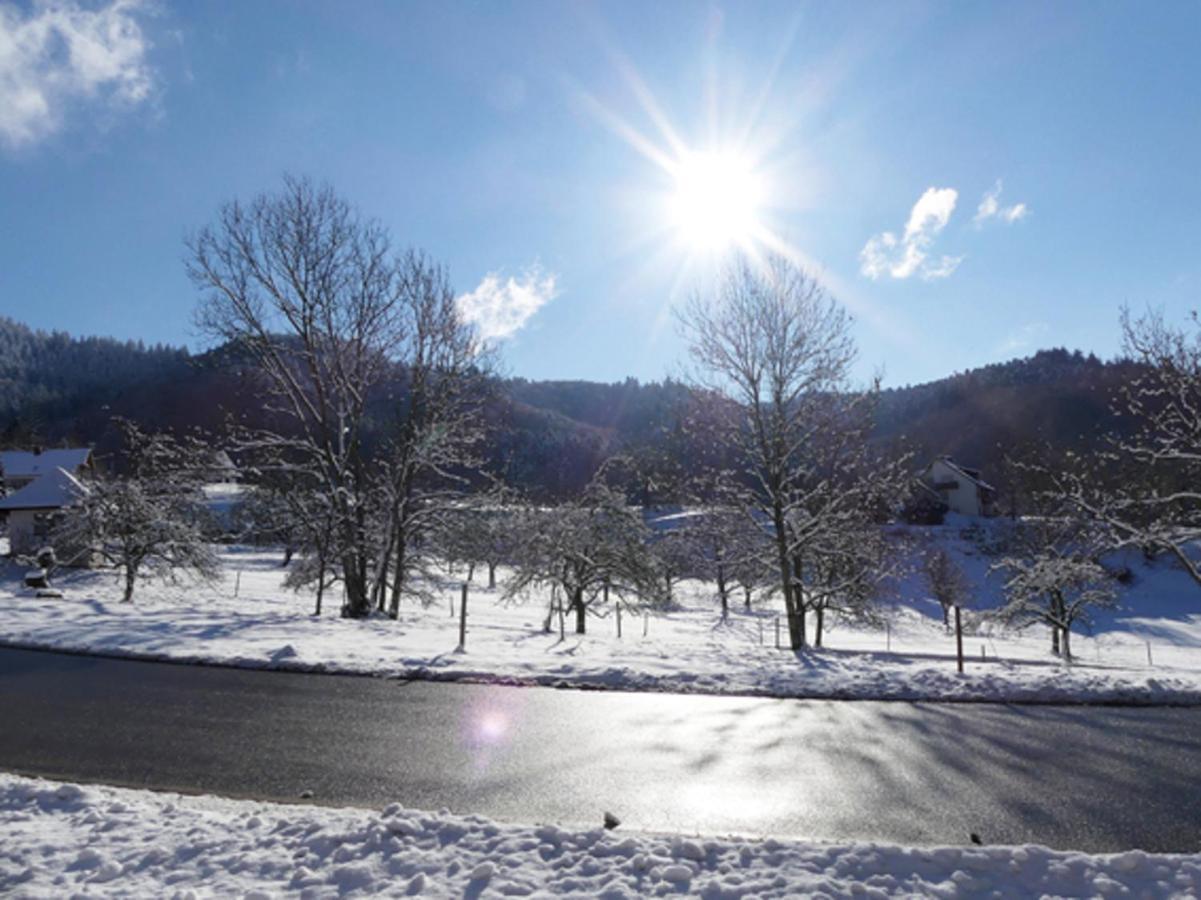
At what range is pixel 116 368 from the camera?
471 feet

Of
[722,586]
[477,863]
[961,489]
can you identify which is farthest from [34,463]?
[961,489]

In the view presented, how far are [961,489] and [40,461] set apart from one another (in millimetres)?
84934

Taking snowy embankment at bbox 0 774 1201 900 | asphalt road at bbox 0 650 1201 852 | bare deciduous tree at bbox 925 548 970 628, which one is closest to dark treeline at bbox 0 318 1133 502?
bare deciduous tree at bbox 925 548 970 628

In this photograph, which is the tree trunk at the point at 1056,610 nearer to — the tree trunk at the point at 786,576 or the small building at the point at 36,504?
the tree trunk at the point at 786,576

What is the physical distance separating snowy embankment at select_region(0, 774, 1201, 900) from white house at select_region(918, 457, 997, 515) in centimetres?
6684

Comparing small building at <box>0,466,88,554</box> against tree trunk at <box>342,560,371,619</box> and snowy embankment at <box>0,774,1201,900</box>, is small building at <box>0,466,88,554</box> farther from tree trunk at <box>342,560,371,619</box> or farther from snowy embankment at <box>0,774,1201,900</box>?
snowy embankment at <box>0,774,1201,900</box>

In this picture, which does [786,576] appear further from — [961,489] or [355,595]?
[961,489]

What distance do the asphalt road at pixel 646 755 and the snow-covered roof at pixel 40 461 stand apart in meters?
56.3

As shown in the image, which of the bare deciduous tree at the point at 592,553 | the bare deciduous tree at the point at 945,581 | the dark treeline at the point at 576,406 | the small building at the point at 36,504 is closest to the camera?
the bare deciduous tree at the point at 592,553

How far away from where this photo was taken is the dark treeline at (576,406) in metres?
82.8

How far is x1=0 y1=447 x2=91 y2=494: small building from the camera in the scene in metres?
53.5

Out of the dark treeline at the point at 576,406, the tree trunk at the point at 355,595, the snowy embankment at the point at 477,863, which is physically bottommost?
the snowy embankment at the point at 477,863

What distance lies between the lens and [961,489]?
6675cm

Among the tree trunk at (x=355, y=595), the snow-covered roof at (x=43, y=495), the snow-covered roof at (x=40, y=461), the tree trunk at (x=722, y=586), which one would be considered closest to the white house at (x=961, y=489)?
the tree trunk at (x=722, y=586)
